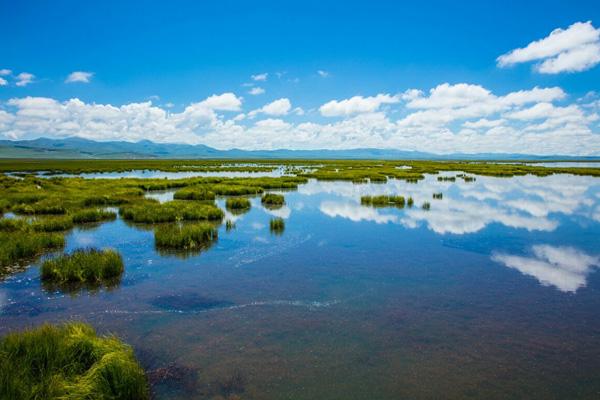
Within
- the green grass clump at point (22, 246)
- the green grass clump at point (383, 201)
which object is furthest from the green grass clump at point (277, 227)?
the green grass clump at point (383, 201)

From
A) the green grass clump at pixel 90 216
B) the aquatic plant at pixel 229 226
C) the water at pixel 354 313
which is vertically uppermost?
the green grass clump at pixel 90 216

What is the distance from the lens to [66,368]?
266 inches

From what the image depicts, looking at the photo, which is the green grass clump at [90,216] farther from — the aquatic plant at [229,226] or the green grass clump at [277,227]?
the green grass clump at [277,227]

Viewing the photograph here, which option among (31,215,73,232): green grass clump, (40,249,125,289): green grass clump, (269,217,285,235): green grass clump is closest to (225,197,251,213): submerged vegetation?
(269,217,285,235): green grass clump

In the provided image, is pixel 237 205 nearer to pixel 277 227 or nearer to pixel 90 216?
pixel 277 227

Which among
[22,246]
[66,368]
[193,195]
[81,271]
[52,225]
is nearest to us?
[66,368]

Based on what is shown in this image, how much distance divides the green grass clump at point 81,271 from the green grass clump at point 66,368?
559 cm

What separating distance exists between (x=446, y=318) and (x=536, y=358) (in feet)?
7.62

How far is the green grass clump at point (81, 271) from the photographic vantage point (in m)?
12.9

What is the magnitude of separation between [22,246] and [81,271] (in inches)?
203

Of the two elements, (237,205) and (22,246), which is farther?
(237,205)

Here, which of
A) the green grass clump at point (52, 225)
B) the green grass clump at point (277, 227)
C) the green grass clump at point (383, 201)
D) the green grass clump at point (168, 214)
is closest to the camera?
the green grass clump at point (52, 225)

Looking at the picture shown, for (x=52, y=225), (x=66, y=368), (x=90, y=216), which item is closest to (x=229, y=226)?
(x=90, y=216)

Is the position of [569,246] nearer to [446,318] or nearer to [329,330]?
[446,318]
